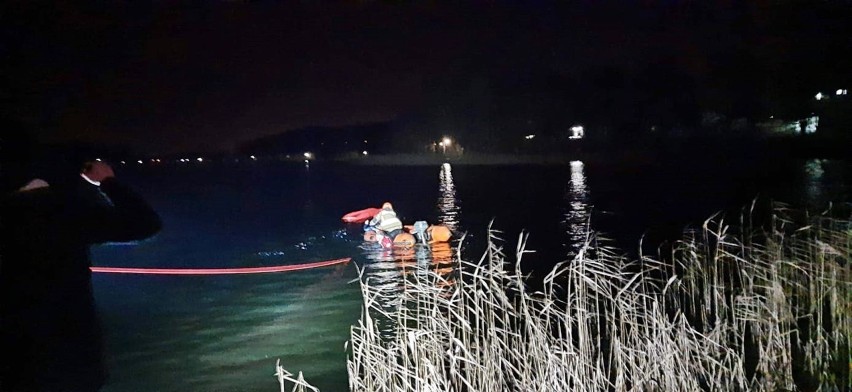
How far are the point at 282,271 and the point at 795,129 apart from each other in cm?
3103

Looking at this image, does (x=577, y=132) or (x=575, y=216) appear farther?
(x=577, y=132)

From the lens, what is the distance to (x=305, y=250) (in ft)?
54.1

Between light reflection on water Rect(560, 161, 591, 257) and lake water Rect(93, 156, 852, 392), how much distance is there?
0.21 ft

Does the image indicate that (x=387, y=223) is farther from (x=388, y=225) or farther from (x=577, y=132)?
(x=577, y=132)

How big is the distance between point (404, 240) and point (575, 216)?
7.63 metres

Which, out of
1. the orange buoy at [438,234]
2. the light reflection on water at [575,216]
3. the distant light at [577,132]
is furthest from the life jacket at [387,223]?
the distant light at [577,132]

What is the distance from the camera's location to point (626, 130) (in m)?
46.0

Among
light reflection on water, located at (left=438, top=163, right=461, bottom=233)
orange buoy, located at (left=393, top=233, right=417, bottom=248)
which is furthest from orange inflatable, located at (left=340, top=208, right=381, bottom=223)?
orange buoy, located at (left=393, top=233, right=417, bottom=248)

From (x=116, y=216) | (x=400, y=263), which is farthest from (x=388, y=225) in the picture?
(x=116, y=216)

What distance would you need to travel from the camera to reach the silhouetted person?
279cm

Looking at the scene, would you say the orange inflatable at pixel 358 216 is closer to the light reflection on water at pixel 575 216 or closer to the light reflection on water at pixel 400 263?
the light reflection on water at pixel 400 263

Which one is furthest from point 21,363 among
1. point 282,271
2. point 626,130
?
point 626,130

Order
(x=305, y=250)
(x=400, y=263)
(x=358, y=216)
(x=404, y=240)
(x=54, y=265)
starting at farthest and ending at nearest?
1. (x=358, y=216)
2. (x=305, y=250)
3. (x=404, y=240)
4. (x=400, y=263)
5. (x=54, y=265)

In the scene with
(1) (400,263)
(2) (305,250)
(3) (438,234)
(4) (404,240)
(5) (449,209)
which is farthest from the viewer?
(5) (449,209)
